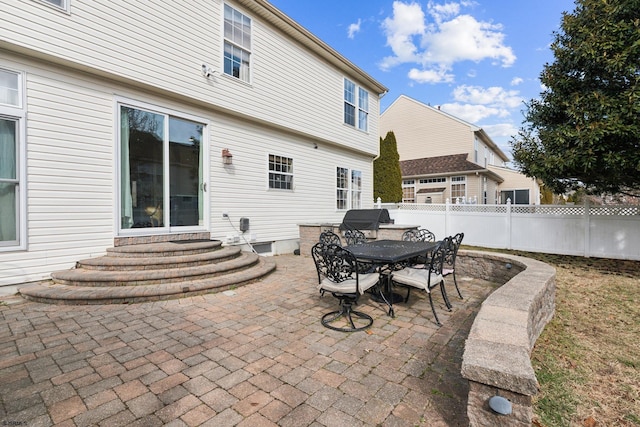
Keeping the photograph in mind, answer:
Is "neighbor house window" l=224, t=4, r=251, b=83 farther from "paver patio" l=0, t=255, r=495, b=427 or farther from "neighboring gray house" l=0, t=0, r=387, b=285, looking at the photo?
"paver patio" l=0, t=255, r=495, b=427

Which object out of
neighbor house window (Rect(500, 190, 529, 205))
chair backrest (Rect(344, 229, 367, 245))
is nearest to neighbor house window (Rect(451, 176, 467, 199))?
neighbor house window (Rect(500, 190, 529, 205))

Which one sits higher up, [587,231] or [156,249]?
[587,231]

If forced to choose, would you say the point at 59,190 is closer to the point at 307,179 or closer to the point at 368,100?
the point at 307,179

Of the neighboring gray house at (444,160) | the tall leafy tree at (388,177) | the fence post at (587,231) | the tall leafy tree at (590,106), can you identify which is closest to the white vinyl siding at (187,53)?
the tall leafy tree at (590,106)

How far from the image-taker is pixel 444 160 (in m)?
19.5

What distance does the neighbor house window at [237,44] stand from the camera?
22.6 feet

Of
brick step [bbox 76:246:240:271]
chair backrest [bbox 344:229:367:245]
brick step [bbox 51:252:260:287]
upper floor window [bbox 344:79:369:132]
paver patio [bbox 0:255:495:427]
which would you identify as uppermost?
upper floor window [bbox 344:79:369:132]

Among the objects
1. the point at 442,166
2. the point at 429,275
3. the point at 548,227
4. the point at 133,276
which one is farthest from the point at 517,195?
the point at 133,276

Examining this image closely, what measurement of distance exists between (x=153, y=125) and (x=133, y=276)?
10.0ft

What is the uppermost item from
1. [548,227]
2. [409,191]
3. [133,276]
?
[409,191]

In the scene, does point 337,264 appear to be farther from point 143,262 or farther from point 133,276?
point 143,262

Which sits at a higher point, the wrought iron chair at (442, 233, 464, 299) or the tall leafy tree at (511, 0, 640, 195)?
the tall leafy tree at (511, 0, 640, 195)

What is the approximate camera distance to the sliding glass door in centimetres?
550

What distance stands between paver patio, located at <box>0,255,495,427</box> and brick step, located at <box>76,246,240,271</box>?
2.91 feet
